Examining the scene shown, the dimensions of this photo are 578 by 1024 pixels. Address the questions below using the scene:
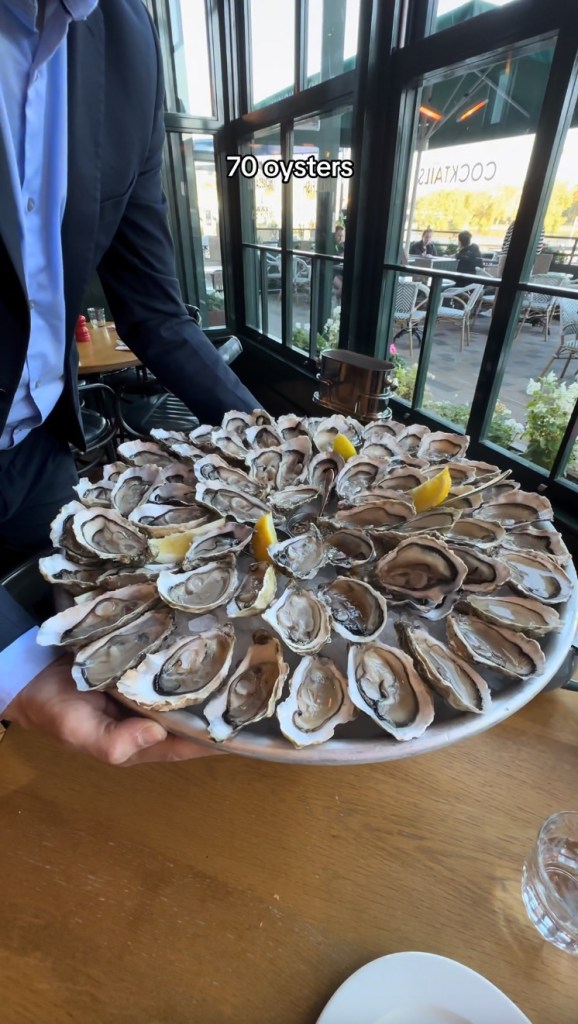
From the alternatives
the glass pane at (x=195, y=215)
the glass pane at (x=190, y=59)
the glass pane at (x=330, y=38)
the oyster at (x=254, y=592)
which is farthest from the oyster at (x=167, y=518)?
the glass pane at (x=190, y=59)

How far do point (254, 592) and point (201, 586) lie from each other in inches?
3.0

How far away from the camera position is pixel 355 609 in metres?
0.54

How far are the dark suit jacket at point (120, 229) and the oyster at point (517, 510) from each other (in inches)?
19.3

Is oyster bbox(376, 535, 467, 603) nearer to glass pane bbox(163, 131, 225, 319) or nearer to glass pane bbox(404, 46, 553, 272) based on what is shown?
glass pane bbox(404, 46, 553, 272)

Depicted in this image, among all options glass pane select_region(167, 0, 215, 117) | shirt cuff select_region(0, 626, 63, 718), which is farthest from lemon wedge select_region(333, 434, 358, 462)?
glass pane select_region(167, 0, 215, 117)

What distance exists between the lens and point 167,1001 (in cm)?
37

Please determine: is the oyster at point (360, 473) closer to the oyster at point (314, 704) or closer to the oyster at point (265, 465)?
the oyster at point (265, 465)

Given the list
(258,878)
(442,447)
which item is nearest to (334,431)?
(442,447)

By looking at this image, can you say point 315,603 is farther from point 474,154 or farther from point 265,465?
point 474,154

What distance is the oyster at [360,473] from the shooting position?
2.37 ft

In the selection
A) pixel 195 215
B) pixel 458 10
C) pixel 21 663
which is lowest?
pixel 21 663

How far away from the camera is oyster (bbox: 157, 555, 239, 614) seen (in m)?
0.52

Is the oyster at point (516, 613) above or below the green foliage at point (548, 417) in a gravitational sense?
above

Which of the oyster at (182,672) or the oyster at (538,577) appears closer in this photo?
the oyster at (182,672)
